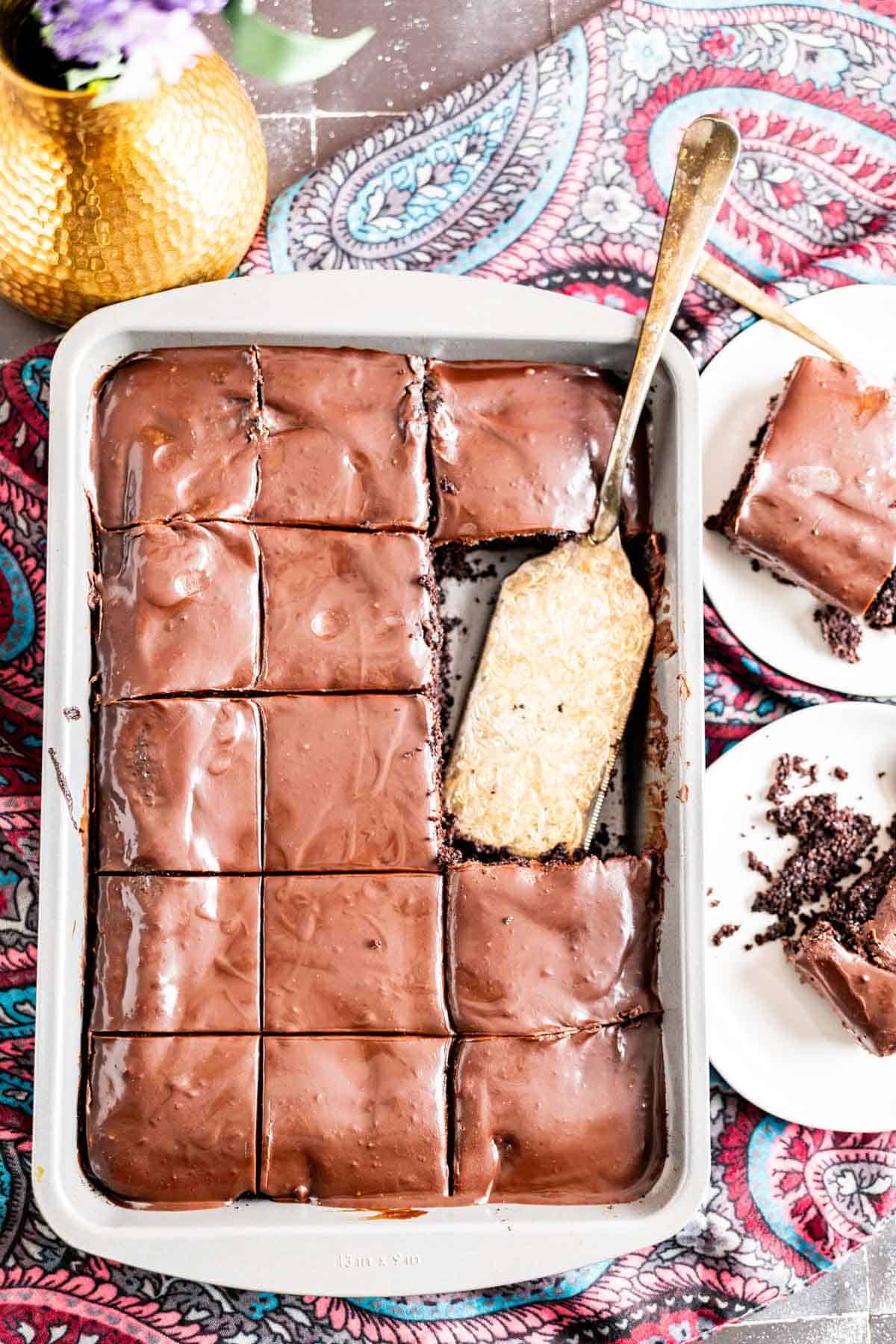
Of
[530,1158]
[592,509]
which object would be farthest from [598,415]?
[530,1158]

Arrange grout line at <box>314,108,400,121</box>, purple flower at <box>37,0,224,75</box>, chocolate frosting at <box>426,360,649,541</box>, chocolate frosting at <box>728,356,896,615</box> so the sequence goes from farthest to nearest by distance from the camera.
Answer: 1. grout line at <box>314,108,400,121</box>
2. chocolate frosting at <box>728,356,896,615</box>
3. chocolate frosting at <box>426,360,649,541</box>
4. purple flower at <box>37,0,224,75</box>

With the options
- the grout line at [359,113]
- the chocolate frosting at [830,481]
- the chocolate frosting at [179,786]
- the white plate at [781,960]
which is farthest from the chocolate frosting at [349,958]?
the grout line at [359,113]

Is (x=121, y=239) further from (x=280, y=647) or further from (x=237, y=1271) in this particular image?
(x=237, y=1271)

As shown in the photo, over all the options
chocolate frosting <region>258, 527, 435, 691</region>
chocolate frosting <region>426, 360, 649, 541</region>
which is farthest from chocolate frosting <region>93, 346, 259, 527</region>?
chocolate frosting <region>426, 360, 649, 541</region>

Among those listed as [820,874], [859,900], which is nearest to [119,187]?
[820,874]

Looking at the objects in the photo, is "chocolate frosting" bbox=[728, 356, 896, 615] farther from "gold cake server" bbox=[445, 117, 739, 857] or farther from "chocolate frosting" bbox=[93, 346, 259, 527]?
"chocolate frosting" bbox=[93, 346, 259, 527]
